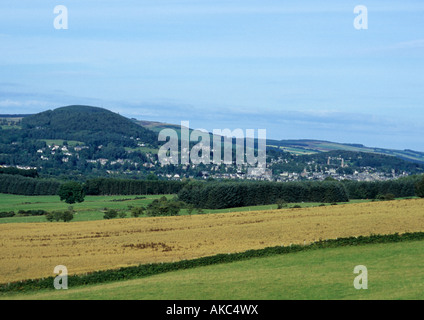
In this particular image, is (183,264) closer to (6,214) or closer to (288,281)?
(288,281)

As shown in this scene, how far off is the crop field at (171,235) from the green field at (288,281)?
4.65 meters

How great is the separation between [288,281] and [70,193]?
82338 millimetres

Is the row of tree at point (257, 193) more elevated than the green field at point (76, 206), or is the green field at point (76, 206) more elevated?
the row of tree at point (257, 193)

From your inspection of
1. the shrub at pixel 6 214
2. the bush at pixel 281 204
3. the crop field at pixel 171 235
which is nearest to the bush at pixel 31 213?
the shrub at pixel 6 214

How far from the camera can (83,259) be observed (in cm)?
3925

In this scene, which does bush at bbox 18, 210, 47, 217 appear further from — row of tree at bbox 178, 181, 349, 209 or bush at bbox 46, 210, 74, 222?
row of tree at bbox 178, 181, 349, 209

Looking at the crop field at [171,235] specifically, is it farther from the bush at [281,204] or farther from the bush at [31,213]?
the bush at [31,213]

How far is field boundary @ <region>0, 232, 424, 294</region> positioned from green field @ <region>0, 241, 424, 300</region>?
3.15 feet

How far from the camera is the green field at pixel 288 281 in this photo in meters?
25.7

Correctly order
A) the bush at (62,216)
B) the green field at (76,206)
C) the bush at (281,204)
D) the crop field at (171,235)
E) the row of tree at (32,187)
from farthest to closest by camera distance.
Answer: the row of tree at (32,187) < the bush at (281,204) < the green field at (76,206) < the bush at (62,216) < the crop field at (171,235)

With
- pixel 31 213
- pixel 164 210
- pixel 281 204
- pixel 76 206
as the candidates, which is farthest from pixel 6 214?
pixel 281 204
